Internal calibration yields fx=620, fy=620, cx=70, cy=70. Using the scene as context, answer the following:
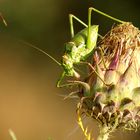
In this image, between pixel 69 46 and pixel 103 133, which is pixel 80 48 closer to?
pixel 69 46

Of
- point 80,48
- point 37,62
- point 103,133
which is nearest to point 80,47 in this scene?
point 80,48

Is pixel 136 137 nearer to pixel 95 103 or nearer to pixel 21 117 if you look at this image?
pixel 21 117

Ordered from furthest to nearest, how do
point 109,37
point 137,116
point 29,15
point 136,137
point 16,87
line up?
1. point 29,15
2. point 16,87
3. point 136,137
4. point 109,37
5. point 137,116

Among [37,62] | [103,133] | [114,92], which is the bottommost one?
[103,133]

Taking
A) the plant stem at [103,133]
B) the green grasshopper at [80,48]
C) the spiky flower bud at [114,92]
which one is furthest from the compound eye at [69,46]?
the plant stem at [103,133]

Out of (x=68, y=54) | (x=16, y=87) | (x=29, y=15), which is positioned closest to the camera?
(x=68, y=54)

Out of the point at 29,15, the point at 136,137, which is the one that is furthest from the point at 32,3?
the point at 136,137
